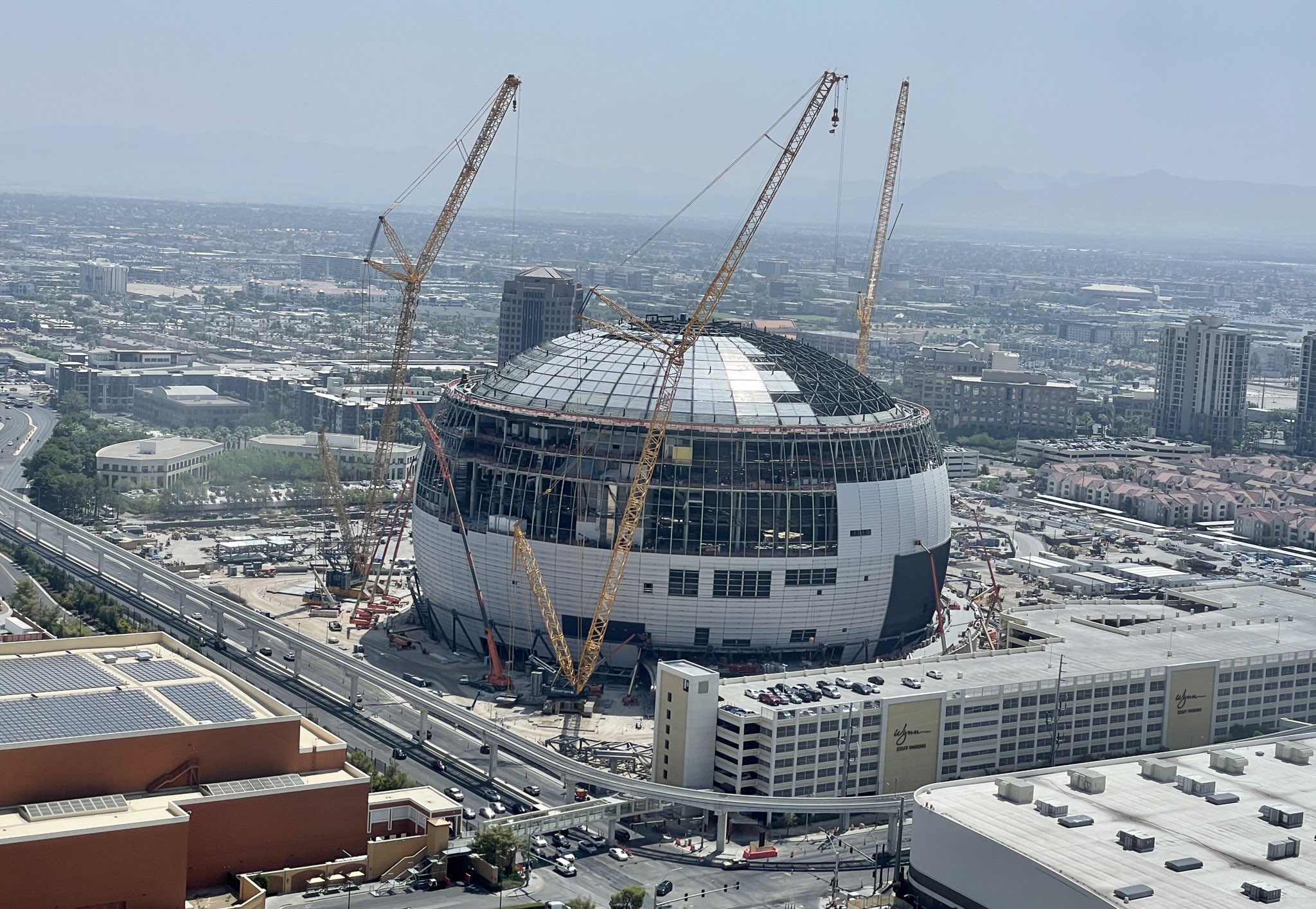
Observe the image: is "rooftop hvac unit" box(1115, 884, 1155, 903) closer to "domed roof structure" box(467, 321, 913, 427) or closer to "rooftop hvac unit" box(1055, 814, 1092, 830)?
"rooftop hvac unit" box(1055, 814, 1092, 830)

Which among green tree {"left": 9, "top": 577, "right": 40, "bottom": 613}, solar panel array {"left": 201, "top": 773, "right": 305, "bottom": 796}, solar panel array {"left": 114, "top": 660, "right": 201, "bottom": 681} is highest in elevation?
solar panel array {"left": 114, "top": 660, "right": 201, "bottom": 681}

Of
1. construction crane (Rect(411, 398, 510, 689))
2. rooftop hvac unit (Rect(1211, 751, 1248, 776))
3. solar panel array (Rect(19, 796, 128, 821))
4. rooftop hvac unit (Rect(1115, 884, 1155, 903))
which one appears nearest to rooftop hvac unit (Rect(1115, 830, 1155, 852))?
rooftop hvac unit (Rect(1115, 884, 1155, 903))

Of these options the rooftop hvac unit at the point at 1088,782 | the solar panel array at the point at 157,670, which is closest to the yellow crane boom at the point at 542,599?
the solar panel array at the point at 157,670

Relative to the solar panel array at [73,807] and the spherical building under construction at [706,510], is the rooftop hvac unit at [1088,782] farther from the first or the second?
the solar panel array at [73,807]

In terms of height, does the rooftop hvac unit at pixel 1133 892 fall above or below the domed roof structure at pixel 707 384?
below

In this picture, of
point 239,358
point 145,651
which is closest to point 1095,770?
point 145,651

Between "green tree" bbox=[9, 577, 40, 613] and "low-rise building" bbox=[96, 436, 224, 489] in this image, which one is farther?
"low-rise building" bbox=[96, 436, 224, 489]

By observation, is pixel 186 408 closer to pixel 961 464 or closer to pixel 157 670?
pixel 961 464
